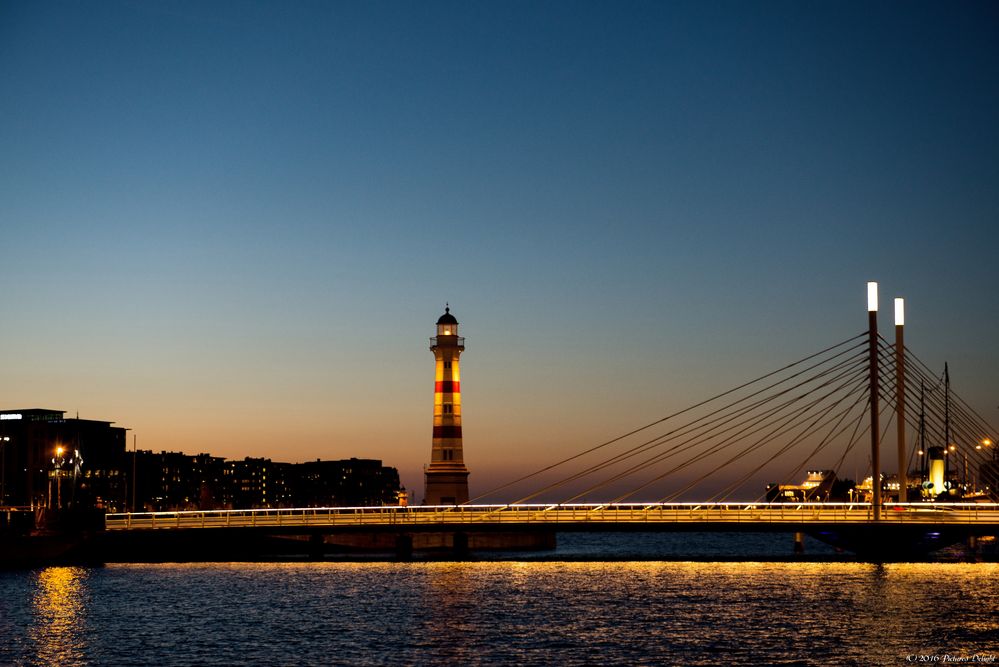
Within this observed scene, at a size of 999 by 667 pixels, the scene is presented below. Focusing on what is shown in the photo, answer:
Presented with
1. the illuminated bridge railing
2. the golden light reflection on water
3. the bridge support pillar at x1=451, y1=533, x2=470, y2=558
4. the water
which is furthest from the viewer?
the bridge support pillar at x1=451, y1=533, x2=470, y2=558

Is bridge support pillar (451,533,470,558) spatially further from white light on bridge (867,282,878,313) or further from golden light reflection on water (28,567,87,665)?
white light on bridge (867,282,878,313)

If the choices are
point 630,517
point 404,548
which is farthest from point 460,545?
point 630,517

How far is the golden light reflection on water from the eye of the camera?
4512cm

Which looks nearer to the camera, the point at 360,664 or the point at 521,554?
the point at 360,664

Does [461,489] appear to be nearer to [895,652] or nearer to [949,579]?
[949,579]

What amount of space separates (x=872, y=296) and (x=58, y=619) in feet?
A: 177

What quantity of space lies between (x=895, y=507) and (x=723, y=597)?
77.7ft

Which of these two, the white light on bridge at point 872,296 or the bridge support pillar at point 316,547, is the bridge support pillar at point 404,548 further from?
the white light on bridge at point 872,296

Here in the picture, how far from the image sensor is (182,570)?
8300 cm

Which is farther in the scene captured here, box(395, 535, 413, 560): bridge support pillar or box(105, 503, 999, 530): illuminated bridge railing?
box(395, 535, 413, 560): bridge support pillar

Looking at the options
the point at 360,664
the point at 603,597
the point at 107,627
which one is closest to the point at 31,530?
the point at 107,627

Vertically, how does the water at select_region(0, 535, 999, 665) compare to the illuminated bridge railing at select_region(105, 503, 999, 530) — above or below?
below

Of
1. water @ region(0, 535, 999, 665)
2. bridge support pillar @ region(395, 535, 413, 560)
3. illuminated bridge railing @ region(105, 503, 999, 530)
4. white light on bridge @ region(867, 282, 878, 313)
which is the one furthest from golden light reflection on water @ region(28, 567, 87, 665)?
white light on bridge @ region(867, 282, 878, 313)

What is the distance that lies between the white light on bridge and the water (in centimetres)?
1675
